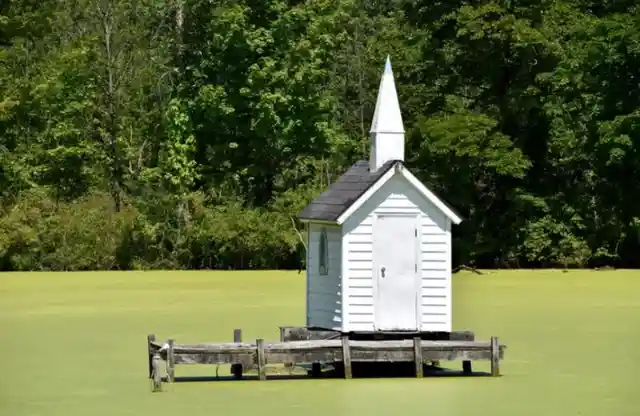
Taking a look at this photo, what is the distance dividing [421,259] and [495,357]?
1.52m

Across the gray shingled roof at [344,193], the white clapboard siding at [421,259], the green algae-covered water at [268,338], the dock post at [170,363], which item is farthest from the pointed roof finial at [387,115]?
the dock post at [170,363]

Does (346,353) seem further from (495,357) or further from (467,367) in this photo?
(467,367)

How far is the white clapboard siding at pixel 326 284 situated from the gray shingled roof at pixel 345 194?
188 millimetres

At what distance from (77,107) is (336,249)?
93.0 feet

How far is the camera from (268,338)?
24344 millimetres

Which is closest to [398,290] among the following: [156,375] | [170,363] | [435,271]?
[435,271]

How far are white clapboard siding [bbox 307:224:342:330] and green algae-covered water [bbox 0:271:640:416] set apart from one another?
1.04 metres

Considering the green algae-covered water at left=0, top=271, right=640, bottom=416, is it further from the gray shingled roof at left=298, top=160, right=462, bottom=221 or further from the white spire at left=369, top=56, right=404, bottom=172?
the white spire at left=369, top=56, right=404, bottom=172

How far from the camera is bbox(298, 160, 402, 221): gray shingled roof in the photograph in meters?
20.3

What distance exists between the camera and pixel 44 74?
4847cm

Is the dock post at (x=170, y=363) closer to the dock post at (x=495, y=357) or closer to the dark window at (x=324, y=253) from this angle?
the dark window at (x=324, y=253)

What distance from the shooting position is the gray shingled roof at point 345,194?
66.5 ft

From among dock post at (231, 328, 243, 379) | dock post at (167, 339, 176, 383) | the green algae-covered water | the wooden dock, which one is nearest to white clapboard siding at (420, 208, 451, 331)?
the wooden dock

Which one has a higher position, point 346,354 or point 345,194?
point 345,194
